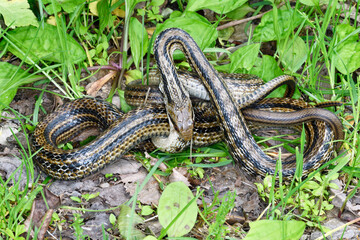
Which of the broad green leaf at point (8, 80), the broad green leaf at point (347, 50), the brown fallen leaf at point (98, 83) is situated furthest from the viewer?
the brown fallen leaf at point (98, 83)

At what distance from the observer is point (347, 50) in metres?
5.80

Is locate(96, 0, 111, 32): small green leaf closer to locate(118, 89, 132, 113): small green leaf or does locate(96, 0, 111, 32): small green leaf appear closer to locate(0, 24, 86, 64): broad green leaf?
locate(0, 24, 86, 64): broad green leaf

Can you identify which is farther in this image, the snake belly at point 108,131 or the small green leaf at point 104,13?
the small green leaf at point 104,13

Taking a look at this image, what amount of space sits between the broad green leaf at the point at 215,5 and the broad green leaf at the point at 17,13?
2.27 metres

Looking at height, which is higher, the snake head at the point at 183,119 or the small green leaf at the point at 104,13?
the small green leaf at the point at 104,13

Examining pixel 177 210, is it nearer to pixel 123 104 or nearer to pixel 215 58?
pixel 123 104

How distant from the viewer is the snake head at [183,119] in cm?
488

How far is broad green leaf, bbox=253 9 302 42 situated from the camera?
587cm

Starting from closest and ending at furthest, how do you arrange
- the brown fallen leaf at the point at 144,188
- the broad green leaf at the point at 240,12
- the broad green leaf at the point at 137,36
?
the brown fallen leaf at the point at 144,188 < the broad green leaf at the point at 137,36 < the broad green leaf at the point at 240,12

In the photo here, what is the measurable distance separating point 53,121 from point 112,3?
2.10 meters

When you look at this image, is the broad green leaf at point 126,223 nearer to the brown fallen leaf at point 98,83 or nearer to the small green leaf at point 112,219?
the small green leaf at point 112,219

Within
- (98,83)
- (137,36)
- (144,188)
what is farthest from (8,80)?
(144,188)

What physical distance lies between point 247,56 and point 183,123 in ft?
5.38

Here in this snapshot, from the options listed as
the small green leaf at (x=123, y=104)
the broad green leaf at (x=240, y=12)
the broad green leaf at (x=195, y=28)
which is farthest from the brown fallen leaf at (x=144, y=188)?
the broad green leaf at (x=240, y=12)
